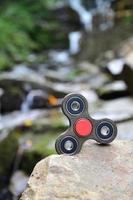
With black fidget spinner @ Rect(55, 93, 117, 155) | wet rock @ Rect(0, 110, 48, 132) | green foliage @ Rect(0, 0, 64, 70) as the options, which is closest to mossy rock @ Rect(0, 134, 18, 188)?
wet rock @ Rect(0, 110, 48, 132)

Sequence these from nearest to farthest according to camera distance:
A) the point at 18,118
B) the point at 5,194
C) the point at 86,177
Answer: the point at 86,177 → the point at 5,194 → the point at 18,118

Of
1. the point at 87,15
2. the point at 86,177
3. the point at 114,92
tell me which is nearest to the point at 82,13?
the point at 87,15

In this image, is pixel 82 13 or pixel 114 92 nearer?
pixel 114 92

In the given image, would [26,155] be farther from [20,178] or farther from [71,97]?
[71,97]

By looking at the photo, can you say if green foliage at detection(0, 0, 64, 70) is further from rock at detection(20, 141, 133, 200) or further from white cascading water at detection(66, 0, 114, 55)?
rock at detection(20, 141, 133, 200)

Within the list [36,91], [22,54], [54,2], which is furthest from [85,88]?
[54,2]

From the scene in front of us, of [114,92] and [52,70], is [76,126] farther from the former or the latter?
[52,70]

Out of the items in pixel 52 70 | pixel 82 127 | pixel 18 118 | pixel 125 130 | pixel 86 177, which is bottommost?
pixel 86 177
